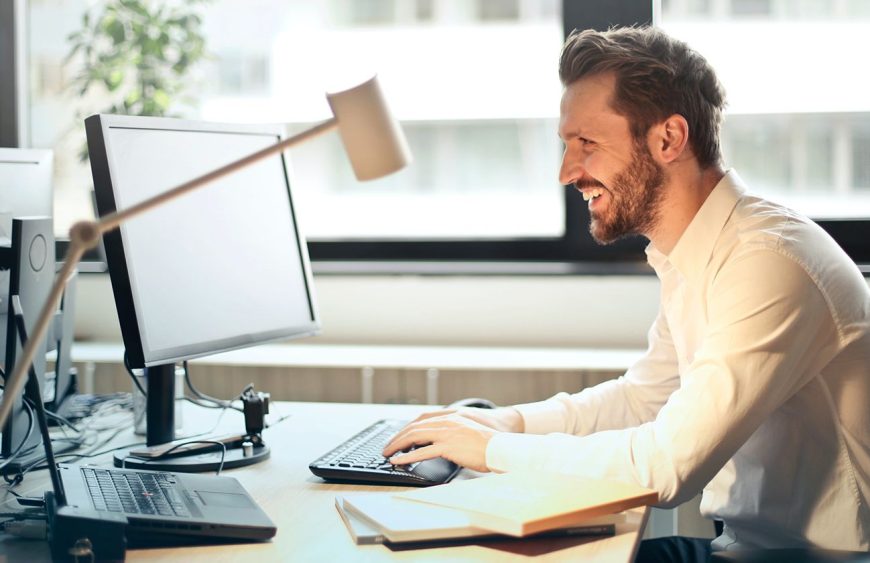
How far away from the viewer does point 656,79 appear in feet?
5.11

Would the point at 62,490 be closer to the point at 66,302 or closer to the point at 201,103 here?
the point at 66,302

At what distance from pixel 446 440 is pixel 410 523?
287mm

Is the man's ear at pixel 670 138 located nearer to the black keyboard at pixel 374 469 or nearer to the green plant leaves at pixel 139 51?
the black keyboard at pixel 374 469

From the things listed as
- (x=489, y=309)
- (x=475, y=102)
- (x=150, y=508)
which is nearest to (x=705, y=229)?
(x=150, y=508)

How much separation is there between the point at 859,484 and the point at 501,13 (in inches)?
74.2

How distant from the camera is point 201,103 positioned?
3.03 metres

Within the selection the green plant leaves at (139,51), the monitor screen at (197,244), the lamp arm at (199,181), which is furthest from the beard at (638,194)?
the green plant leaves at (139,51)

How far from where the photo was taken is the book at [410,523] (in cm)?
110

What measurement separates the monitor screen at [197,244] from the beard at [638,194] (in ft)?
1.84

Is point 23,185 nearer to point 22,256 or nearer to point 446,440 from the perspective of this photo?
point 22,256

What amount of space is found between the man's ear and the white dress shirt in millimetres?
90

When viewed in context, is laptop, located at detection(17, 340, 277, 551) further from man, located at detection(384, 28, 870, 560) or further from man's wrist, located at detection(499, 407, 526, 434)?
man's wrist, located at detection(499, 407, 526, 434)

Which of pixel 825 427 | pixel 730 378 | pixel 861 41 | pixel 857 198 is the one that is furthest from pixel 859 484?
pixel 861 41

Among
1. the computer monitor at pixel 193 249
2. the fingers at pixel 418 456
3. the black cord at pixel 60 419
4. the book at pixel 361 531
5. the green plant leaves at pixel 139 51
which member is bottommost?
the black cord at pixel 60 419
